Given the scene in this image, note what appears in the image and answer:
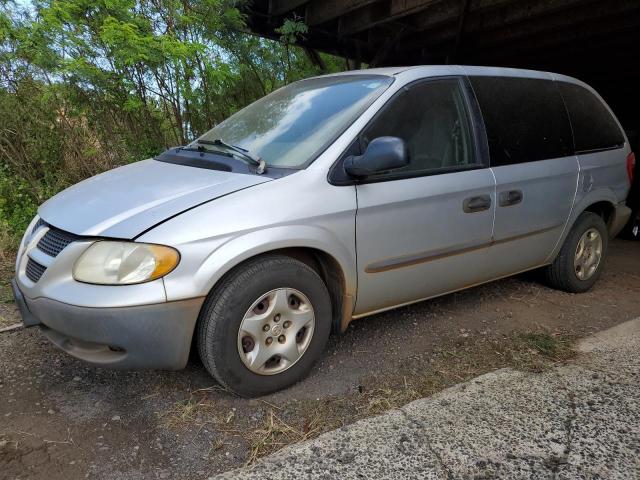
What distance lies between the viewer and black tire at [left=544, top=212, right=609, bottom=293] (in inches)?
152

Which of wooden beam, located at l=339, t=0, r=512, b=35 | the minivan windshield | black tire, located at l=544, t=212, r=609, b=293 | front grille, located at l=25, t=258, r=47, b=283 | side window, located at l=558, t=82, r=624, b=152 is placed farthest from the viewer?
wooden beam, located at l=339, t=0, r=512, b=35

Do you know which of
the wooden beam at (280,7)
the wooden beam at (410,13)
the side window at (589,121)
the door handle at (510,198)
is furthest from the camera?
the wooden beam at (280,7)

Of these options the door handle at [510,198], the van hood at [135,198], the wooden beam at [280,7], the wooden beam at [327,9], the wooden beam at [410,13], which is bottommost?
the door handle at [510,198]

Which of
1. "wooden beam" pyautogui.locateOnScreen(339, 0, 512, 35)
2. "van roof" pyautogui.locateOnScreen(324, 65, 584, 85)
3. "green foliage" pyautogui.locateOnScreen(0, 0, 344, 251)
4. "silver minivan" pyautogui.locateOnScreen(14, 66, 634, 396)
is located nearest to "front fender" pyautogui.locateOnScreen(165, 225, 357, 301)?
"silver minivan" pyautogui.locateOnScreen(14, 66, 634, 396)

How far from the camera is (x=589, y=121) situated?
12.6 feet

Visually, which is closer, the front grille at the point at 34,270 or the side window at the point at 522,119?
the front grille at the point at 34,270

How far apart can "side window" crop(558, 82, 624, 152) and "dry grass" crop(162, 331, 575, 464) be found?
5.71ft

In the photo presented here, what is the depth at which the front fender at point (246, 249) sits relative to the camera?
2078 millimetres

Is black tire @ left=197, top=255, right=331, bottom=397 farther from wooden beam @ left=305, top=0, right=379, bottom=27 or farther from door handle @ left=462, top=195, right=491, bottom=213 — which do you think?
wooden beam @ left=305, top=0, right=379, bottom=27

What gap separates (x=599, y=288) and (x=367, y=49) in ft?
20.1

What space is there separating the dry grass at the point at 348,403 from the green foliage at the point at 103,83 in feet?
11.9

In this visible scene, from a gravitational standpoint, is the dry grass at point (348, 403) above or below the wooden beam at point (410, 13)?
below

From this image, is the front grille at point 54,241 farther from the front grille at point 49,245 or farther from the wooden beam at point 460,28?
the wooden beam at point 460,28

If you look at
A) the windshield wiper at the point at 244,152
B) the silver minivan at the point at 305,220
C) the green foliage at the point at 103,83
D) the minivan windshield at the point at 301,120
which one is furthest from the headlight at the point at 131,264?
the green foliage at the point at 103,83
